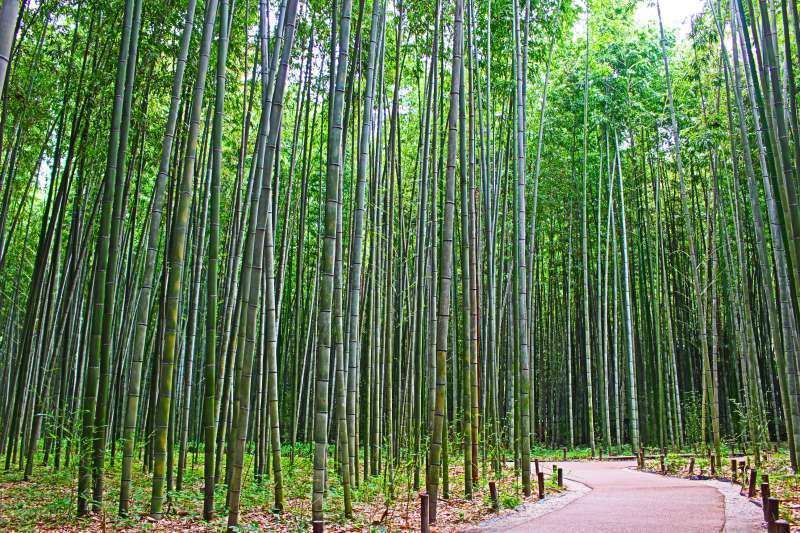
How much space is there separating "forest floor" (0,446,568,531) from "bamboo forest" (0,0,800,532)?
35 mm

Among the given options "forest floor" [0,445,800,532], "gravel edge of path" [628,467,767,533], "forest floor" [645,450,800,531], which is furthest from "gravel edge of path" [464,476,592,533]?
"forest floor" [645,450,800,531]

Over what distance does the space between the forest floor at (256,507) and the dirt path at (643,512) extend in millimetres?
416

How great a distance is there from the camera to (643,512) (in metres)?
4.09

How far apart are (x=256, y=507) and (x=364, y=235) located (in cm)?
342

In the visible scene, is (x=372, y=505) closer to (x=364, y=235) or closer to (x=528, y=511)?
(x=528, y=511)

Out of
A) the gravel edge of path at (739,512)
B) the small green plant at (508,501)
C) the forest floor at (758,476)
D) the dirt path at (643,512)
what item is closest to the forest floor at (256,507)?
the small green plant at (508,501)

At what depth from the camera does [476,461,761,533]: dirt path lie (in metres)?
3.60

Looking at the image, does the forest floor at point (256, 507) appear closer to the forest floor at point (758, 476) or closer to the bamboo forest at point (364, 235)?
the bamboo forest at point (364, 235)

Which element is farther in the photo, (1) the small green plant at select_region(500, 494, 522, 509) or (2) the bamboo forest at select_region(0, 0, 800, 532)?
(1) the small green plant at select_region(500, 494, 522, 509)

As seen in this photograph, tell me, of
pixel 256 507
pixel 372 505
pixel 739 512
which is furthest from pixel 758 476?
pixel 256 507

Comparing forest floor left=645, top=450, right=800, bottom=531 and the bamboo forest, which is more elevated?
the bamboo forest

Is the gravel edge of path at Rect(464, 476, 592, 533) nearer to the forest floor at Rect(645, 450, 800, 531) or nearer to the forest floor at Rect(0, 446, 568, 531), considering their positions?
the forest floor at Rect(0, 446, 568, 531)

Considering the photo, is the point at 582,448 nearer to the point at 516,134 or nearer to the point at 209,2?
the point at 516,134

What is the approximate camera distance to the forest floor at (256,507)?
3848mm
